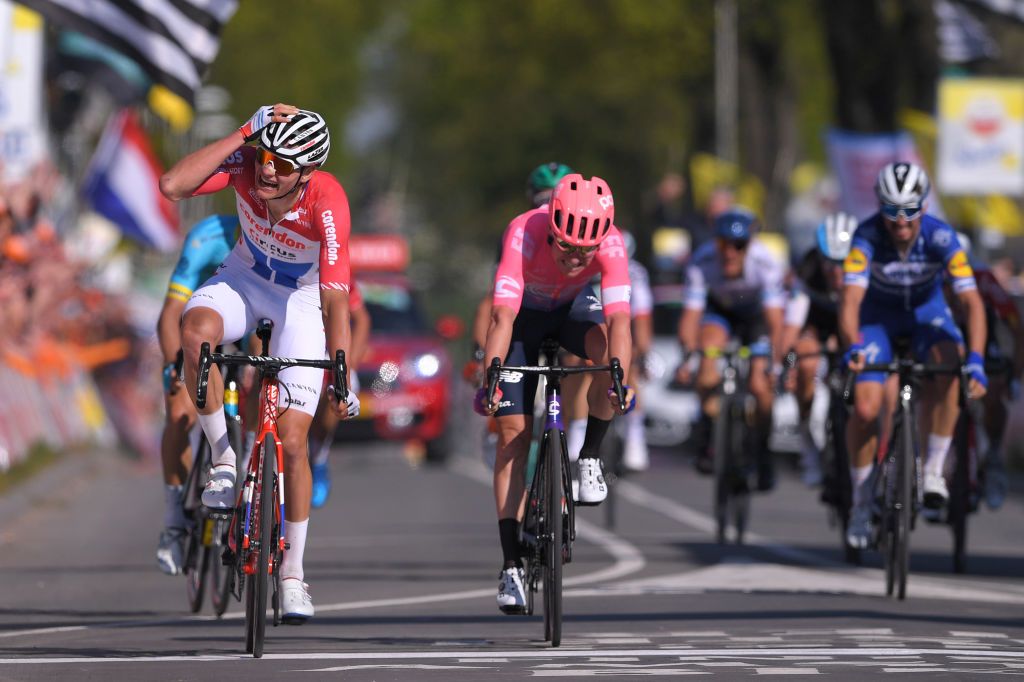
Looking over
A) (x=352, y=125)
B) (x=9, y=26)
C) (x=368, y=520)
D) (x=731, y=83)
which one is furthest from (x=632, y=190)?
(x=368, y=520)

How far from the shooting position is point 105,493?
21625 millimetres

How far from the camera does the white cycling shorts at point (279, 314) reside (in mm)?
10164

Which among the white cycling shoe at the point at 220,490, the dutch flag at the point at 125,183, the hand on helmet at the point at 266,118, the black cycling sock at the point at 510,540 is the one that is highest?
the dutch flag at the point at 125,183

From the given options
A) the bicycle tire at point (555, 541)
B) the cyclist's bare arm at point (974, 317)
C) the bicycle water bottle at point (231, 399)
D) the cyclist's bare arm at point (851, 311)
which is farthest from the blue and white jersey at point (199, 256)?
the cyclist's bare arm at point (974, 317)

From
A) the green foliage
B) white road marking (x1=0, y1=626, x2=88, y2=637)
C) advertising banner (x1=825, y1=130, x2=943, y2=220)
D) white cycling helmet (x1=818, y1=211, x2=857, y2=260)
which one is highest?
the green foliage

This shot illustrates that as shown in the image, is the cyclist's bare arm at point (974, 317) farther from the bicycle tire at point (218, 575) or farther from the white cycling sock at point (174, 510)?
the white cycling sock at point (174, 510)

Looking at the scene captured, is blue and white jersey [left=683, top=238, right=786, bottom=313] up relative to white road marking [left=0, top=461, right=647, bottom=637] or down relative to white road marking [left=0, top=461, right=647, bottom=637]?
up

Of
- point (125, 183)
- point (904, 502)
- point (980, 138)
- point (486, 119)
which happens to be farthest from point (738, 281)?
point (486, 119)

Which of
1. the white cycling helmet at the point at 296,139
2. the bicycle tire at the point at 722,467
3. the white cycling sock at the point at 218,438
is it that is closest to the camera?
the white cycling helmet at the point at 296,139

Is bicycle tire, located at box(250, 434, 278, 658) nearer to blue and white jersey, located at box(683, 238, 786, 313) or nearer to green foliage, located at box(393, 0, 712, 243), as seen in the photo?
blue and white jersey, located at box(683, 238, 786, 313)

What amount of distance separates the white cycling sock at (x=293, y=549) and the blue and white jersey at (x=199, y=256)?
7.48ft

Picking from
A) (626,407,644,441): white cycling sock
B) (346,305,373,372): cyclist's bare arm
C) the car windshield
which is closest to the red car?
the car windshield

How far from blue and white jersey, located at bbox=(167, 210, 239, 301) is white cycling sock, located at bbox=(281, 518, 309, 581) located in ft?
7.48

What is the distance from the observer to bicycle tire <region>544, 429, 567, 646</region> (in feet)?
32.8
